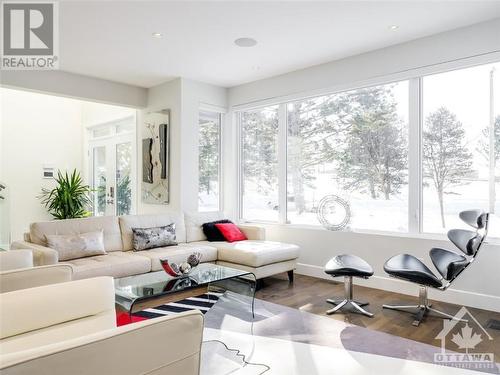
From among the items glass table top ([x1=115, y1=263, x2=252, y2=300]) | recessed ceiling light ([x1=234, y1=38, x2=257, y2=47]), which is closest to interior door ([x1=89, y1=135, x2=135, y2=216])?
recessed ceiling light ([x1=234, y1=38, x2=257, y2=47])

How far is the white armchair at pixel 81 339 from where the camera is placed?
2.69 feet

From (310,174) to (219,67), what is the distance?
1965 mm

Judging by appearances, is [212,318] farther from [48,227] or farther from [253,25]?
[253,25]

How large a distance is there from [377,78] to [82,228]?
12.6 ft

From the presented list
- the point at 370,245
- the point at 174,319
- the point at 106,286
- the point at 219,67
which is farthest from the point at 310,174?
the point at 174,319

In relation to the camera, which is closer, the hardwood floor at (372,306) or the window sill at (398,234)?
the hardwood floor at (372,306)

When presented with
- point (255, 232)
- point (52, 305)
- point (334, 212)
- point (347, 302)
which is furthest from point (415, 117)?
point (52, 305)

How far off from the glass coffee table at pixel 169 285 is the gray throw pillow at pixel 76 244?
86 cm

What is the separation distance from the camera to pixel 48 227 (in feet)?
12.1

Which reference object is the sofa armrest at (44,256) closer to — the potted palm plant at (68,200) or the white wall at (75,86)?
the white wall at (75,86)

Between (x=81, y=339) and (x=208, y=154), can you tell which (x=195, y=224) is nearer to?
(x=208, y=154)

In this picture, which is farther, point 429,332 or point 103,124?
point 103,124

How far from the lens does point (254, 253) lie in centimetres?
405

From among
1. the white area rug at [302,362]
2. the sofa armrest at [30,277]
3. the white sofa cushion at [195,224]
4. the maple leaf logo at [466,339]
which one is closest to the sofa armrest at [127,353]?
the sofa armrest at [30,277]
